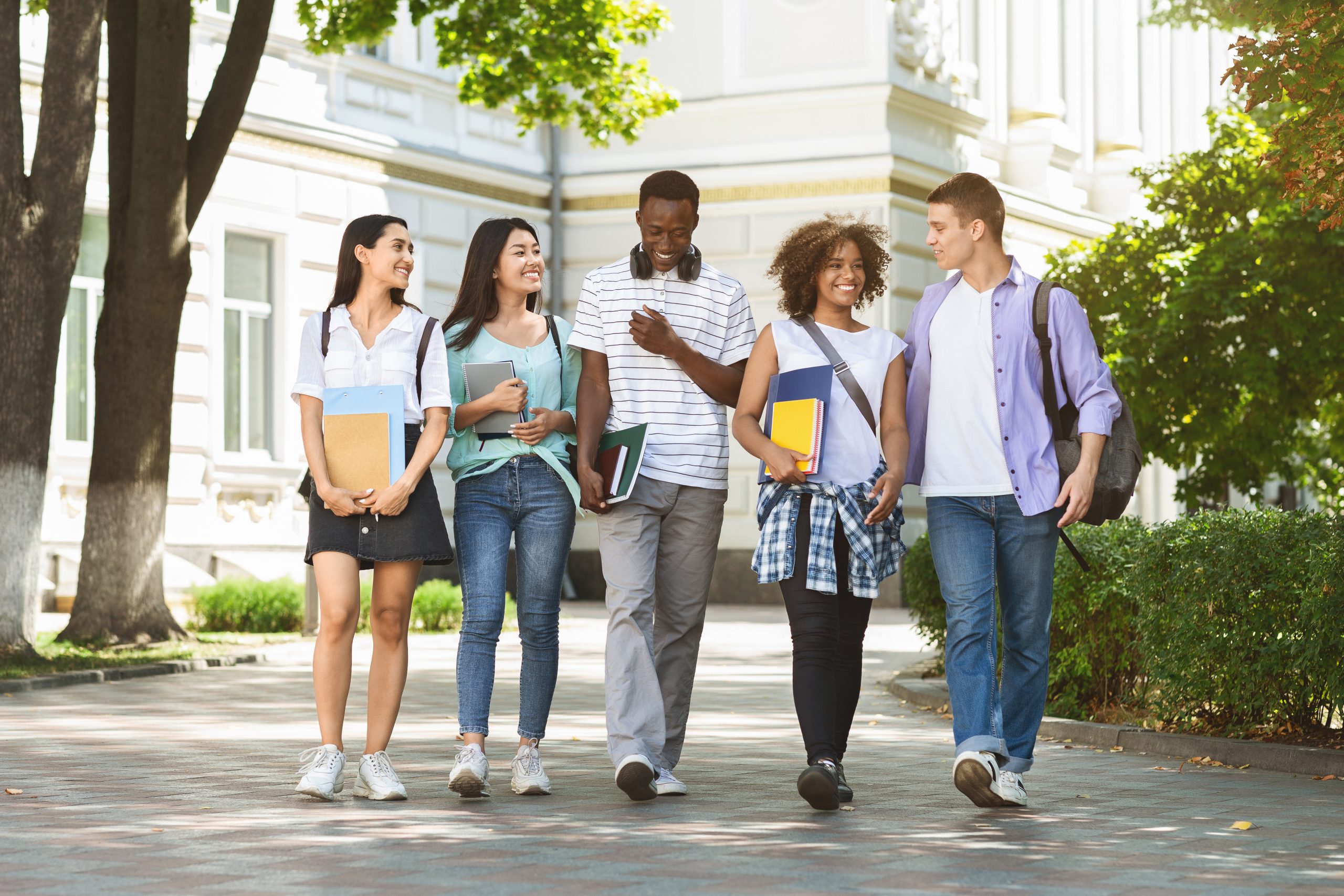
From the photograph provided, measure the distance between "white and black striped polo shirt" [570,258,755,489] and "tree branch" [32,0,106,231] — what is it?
704 cm

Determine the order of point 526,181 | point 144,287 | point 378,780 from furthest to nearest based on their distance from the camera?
point 526,181, point 144,287, point 378,780

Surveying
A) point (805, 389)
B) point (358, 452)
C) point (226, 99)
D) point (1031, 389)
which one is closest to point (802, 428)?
point (805, 389)

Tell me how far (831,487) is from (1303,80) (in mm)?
2615

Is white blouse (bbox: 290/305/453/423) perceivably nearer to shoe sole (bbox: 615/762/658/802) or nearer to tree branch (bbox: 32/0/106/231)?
shoe sole (bbox: 615/762/658/802)

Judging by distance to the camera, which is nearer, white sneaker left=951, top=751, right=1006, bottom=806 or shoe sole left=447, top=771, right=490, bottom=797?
white sneaker left=951, top=751, right=1006, bottom=806

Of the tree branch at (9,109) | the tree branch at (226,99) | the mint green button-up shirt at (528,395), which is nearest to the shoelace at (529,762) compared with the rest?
the mint green button-up shirt at (528,395)

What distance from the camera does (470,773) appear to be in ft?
21.8

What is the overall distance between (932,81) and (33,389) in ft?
47.6

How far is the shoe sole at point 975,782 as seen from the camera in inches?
255

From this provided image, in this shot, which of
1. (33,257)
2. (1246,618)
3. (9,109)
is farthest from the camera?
(33,257)

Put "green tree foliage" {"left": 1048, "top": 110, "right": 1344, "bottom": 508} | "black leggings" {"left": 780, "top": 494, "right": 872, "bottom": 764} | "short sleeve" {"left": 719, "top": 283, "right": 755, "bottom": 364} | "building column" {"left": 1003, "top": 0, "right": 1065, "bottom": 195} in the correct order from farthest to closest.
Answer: "building column" {"left": 1003, "top": 0, "right": 1065, "bottom": 195} → "green tree foliage" {"left": 1048, "top": 110, "right": 1344, "bottom": 508} → "short sleeve" {"left": 719, "top": 283, "right": 755, "bottom": 364} → "black leggings" {"left": 780, "top": 494, "right": 872, "bottom": 764}

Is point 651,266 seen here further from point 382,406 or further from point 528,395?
point 382,406

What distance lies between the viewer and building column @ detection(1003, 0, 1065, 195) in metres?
28.4

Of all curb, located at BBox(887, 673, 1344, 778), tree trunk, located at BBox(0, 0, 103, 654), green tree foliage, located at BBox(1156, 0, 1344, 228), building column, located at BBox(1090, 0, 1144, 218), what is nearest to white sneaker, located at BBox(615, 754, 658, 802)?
curb, located at BBox(887, 673, 1344, 778)
